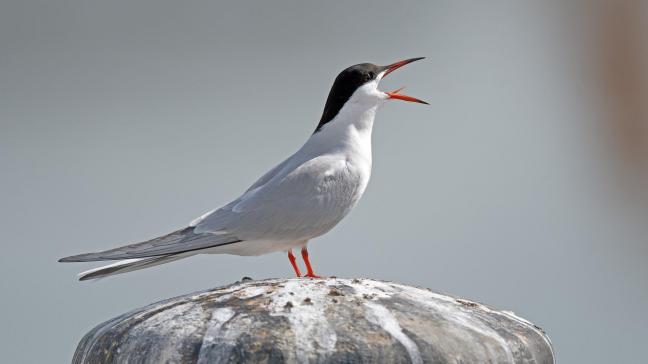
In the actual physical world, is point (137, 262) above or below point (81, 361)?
above

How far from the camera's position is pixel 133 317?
150 inches

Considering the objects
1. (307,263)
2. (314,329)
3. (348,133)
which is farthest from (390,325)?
(348,133)

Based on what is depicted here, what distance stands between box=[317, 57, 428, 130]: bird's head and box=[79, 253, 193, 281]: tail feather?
4.17 feet

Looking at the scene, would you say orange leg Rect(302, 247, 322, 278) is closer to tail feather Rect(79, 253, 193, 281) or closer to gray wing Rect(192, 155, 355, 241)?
gray wing Rect(192, 155, 355, 241)

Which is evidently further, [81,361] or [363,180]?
[363,180]

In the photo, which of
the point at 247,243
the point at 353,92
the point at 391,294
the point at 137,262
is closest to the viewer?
the point at 391,294

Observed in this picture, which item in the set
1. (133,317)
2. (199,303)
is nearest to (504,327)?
(199,303)

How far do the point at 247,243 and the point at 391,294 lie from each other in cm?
117

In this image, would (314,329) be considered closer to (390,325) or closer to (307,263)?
(390,325)

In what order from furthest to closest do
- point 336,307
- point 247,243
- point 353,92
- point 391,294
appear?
1. point 353,92
2. point 247,243
3. point 391,294
4. point 336,307

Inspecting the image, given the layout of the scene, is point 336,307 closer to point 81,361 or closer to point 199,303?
point 199,303

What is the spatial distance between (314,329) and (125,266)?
141cm

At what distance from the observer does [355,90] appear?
5.17m

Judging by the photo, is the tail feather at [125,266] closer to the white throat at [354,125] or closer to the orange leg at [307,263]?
the orange leg at [307,263]
